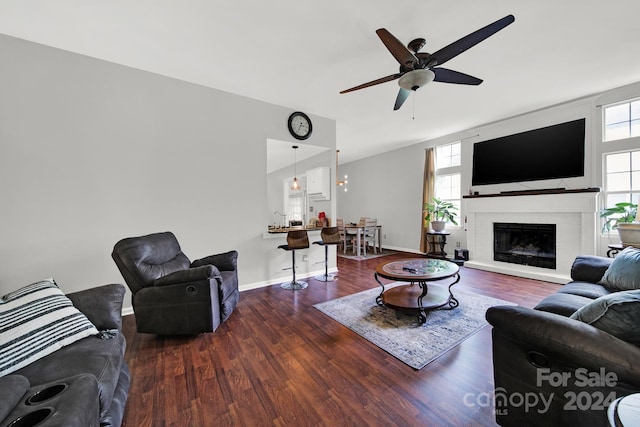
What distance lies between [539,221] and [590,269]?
248 centimetres

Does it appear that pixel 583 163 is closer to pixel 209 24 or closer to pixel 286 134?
pixel 286 134

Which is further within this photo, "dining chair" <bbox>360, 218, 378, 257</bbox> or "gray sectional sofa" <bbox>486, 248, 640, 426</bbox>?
"dining chair" <bbox>360, 218, 378, 257</bbox>

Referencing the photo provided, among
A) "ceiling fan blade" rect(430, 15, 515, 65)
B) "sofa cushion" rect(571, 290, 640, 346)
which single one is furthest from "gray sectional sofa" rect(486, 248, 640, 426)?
"ceiling fan blade" rect(430, 15, 515, 65)

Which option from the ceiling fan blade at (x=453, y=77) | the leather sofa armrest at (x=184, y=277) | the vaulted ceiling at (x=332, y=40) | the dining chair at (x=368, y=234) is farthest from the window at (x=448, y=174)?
the leather sofa armrest at (x=184, y=277)

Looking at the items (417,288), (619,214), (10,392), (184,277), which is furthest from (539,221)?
(10,392)

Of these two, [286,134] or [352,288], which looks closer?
[352,288]

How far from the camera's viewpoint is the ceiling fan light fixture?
2.11m

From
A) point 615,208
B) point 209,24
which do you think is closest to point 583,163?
point 615,208

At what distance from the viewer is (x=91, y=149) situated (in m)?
2.78

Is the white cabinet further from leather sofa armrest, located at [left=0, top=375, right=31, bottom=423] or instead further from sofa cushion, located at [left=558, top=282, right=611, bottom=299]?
leather sofa armrest, located at [left=0, top=375, right=31, bottom=423]

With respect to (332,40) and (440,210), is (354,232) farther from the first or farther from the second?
(332,40)

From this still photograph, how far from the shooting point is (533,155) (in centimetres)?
448

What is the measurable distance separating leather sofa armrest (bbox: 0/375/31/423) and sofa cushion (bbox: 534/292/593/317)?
2913 mm

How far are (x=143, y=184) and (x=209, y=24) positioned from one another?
1.99 metres
